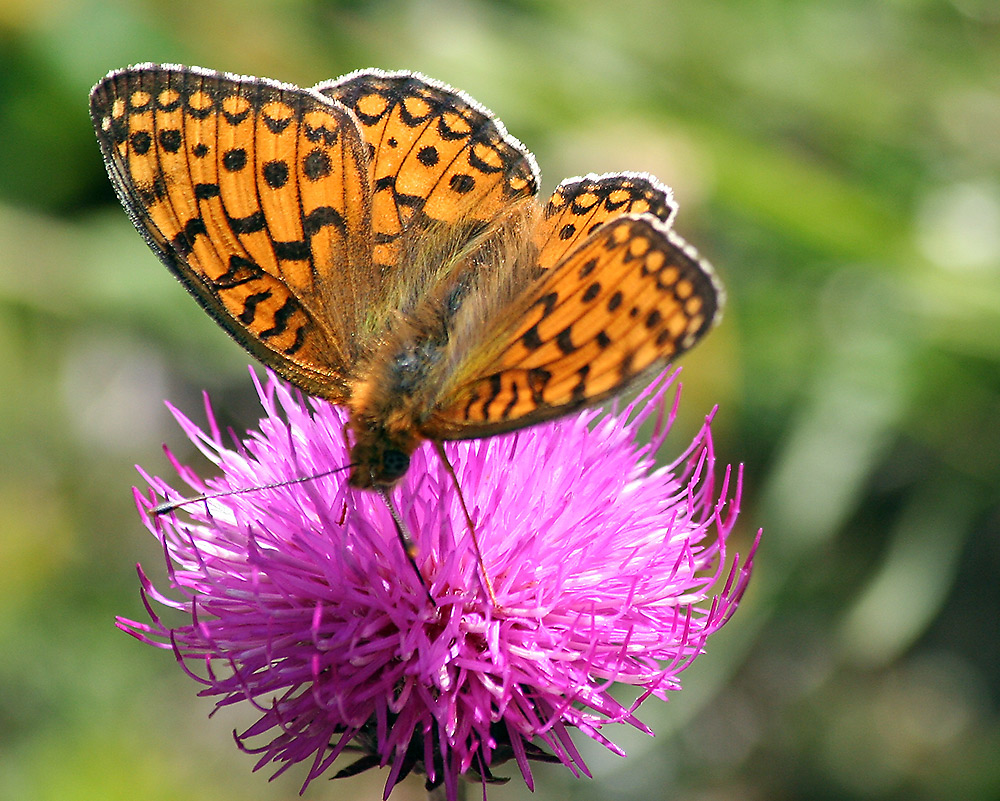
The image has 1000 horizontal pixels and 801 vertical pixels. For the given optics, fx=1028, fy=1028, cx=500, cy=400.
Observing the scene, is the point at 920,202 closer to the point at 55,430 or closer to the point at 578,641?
the point at 578,641

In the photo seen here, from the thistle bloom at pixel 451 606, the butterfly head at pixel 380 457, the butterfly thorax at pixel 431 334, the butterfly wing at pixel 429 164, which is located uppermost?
the butterfly wing at pixel 429 164

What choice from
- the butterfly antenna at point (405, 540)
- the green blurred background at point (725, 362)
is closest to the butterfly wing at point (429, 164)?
the butterfly antenna at point (405, 540)

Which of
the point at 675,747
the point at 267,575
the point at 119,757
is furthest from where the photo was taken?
the point at 675,747

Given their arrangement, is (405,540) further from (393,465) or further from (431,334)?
(431,334)

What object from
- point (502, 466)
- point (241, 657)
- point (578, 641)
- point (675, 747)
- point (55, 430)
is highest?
point (502, 466)

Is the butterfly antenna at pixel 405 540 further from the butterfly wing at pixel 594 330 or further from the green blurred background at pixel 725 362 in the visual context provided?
the green blurred background at pixel 725 362

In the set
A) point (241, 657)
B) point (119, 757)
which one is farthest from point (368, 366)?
point (119, 757)

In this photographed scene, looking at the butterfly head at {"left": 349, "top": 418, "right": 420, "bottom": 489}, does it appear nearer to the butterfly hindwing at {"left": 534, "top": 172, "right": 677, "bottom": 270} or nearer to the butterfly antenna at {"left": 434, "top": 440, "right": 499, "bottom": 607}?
the butterfly antenna at {"left": 434, "top": 440, "right": 499, "bottom": 607}
